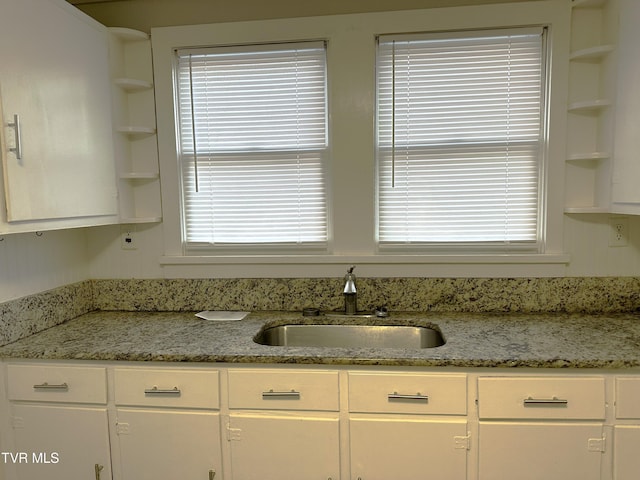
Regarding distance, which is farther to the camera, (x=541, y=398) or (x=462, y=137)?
(x=462, y=137)

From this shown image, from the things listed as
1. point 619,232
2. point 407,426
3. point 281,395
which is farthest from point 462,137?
point 281,395

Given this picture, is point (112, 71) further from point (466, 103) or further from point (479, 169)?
point (479, 169)

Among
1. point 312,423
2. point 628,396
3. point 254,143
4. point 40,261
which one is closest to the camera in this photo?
point 628,396

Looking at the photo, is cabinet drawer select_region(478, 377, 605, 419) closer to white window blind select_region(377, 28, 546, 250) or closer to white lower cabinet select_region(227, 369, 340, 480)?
white lower cabinet select_region(227, 369, 340, 480)

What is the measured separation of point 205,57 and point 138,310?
144 centimetres

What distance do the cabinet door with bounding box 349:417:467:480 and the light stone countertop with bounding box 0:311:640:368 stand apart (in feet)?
0.80

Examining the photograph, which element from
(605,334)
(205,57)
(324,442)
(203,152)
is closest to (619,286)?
(605,334)

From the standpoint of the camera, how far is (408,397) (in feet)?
5.31

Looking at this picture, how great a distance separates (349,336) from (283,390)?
0.57 m

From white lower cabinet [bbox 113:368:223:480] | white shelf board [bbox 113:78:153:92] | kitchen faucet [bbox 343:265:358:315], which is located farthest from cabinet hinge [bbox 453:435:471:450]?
white shelf board [bbox 113:78:153:92]

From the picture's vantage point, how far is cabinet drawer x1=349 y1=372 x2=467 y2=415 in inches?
63.1

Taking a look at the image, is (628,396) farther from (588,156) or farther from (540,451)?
(588,156)

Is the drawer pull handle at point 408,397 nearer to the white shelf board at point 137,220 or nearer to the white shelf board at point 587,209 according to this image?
the white shelf board at point 587,209

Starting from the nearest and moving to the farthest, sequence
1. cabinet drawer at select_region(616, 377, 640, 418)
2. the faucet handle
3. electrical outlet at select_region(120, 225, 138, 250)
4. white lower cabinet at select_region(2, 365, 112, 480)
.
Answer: cabinet drawer at select_region(616, 377, 640, 418) < white lower cabinet at select_region(2, 365, 112, 480) < the faucet handle < electrical outlet at select_region(120, 225, 138, 250)
